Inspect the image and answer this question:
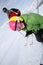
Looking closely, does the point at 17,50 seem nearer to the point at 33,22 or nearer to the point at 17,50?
the point at 17,50

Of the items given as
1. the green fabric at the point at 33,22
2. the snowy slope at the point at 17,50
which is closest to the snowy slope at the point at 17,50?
the snowy slope at the point at 17,50

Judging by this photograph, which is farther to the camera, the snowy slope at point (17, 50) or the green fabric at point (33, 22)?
the snowy slope at point (17, 50)

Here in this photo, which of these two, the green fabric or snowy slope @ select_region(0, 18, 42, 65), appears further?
snowy slope @ select_region(0, 18, 42, 65)

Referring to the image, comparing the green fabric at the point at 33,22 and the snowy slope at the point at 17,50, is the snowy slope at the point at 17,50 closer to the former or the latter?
the snowy slope at the point at 17,50

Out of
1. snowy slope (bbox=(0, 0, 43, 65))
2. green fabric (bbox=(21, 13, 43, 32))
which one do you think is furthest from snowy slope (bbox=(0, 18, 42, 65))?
green fabric (bbox=(21, 13, 43, 32))

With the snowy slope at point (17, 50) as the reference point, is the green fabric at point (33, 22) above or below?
above

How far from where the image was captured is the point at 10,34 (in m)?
1.62

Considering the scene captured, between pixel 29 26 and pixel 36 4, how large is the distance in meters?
0.81

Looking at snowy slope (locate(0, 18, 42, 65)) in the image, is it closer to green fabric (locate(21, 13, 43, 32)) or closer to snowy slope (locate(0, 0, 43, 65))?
snowy slope (locate(0, 0, 43, 65))

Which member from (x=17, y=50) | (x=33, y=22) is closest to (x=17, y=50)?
(x=17, y=50)

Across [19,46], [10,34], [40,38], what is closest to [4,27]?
[10,34]

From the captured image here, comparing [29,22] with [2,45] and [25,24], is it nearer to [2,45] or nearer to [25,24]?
[25,24]

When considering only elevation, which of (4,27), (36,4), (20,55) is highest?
(36,4)

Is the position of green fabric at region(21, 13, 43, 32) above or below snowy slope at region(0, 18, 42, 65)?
above
